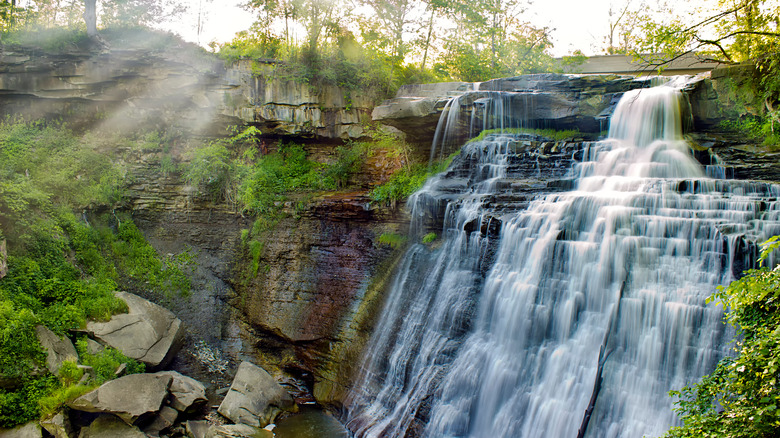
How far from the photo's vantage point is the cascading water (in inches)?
281

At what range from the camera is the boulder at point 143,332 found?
11.4 meters

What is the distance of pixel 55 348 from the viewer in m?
10.1

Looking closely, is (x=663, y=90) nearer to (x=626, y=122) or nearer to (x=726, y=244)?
(x=626, y=122)

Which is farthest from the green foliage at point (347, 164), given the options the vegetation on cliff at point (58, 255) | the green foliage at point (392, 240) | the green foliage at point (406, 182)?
the vegetation on cliff at point (58, 255)

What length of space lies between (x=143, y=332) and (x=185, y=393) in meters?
2.32

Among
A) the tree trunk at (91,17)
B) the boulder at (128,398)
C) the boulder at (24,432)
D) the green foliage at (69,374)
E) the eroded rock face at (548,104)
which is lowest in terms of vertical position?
the boulder at (24,432)

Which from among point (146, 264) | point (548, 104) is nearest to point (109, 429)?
point (146, 264)

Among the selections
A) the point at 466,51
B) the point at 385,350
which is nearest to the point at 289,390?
the point at 385,350

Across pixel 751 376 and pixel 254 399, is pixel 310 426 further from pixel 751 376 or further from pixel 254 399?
pixel 751 376

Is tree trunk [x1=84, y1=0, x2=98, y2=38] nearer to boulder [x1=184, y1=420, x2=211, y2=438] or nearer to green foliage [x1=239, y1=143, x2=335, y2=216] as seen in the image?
green foliage [x1=239, y1=143, x2=335, y2=216]

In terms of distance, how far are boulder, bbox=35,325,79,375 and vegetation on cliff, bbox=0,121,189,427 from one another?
17cm

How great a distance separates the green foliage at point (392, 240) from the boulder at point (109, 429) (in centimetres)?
728

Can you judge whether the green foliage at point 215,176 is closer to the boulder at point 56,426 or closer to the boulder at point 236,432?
the boulder at point 236,432

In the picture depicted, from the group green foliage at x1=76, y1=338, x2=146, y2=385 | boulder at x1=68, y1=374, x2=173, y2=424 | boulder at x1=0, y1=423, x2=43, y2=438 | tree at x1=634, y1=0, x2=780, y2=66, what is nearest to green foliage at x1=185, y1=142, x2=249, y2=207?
green foliage at x1=76, y1=338, x2=146, y2=385
